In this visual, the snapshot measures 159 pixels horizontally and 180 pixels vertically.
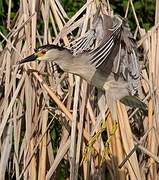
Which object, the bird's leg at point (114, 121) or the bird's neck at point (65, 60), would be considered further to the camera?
the bird's leg at point (114, 121)

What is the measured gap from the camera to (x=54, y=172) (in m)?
3.45

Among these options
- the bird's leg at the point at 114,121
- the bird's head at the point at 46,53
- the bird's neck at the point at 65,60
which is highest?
the bird's head at the point at 46,53

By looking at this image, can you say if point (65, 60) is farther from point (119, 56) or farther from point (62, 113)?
point (62, 113)

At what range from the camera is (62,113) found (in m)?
3.36

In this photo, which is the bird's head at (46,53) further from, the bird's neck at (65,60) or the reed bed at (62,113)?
the reed bed at (62,113)

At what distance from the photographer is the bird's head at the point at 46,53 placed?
2947 millimetres

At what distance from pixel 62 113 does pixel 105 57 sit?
50 centimetres

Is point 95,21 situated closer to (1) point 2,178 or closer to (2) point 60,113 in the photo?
(2) point 60,113

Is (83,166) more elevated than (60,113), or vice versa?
(60,113)

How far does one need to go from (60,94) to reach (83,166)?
34 cm

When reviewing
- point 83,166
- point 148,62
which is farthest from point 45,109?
point 148,62

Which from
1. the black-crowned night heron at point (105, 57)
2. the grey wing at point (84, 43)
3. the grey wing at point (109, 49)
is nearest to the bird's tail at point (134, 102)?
the black-crowned night heron at point (105, 57)

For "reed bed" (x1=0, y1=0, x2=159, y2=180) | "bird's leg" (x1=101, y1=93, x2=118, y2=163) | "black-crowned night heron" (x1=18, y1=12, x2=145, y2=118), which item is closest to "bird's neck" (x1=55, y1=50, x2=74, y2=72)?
"black-crowned night heron" (x1=18, y1=12, x2=145, y2=118)

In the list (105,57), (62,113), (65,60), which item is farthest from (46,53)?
(62,113)
